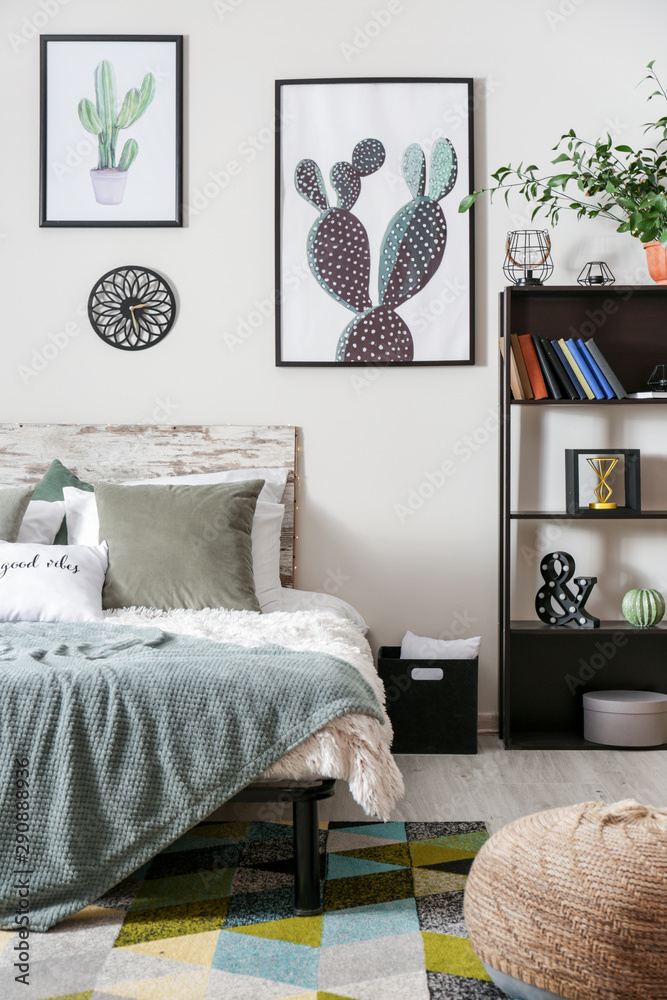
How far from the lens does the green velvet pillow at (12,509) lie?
8.50 ft

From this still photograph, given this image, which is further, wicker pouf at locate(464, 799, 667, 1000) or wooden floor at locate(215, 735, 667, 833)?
wooden floor at locate(215, 735, 667, 833)

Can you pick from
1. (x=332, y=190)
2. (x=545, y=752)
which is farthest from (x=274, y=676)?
(x=332, y=190)

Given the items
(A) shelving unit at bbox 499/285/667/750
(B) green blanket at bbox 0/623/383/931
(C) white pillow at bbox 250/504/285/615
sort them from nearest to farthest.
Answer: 1. (B) green blanket at bbox 0/623/383/931
2. (C) white pillow at bbox 250/504/285/615
3. (A) shelving unit at bbox 499/285/667/750

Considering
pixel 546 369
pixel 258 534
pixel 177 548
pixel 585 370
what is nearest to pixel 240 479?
pixel 258 534

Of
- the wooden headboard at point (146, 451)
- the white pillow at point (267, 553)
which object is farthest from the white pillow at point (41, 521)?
the white pillow at point (267, 553)

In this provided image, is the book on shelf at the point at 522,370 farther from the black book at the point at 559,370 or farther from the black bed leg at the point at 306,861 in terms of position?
the black bed leg at the point at 306,861

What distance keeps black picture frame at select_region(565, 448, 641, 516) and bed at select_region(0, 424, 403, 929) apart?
879 millimetres

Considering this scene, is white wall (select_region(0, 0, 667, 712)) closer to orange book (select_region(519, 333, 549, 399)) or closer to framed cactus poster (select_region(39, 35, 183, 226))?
framed cactus poster (select_region(39, 35, 183, 226))

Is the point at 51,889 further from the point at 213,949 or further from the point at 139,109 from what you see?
the point at 139,109

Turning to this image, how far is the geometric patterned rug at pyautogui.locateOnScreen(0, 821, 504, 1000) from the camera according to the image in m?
1.45

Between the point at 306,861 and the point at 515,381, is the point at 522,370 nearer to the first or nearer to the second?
the point at 515,381

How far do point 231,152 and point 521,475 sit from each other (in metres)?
1.63

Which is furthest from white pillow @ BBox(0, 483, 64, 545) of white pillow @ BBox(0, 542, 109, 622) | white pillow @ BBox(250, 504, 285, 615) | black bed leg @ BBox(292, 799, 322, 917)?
black bed leg @ BBox(292, 799, 322, 917)

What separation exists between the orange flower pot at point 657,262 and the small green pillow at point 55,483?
2.15m
